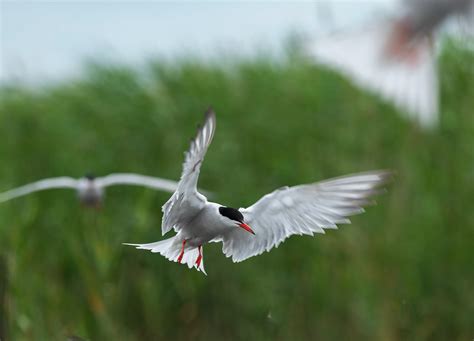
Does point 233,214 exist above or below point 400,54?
below

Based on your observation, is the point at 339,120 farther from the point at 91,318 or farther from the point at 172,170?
the point at 91,318

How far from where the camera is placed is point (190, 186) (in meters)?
1.30

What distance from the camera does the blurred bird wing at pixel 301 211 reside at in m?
1.30

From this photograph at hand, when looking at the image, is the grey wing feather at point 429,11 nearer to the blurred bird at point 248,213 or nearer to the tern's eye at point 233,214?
the blurred bird at point 248,213

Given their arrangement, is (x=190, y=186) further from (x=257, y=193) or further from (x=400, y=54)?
(x=257, y=193)

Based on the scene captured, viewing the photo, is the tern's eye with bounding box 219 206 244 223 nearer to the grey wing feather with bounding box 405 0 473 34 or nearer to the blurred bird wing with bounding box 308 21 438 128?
the grey wing feather with bounding box 405 0 473 34

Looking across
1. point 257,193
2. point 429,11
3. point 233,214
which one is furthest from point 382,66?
point 233,214

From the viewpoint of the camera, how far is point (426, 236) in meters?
5.60

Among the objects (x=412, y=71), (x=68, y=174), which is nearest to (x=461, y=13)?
(x=412, y=71)

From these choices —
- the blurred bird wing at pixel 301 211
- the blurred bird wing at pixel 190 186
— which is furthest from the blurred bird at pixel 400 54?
the blurred bird wing at pixel 190 186

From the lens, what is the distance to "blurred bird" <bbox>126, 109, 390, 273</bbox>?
129 cm

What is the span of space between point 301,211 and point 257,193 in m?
4.59

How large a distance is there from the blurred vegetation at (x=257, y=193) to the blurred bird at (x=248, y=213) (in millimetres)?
2168

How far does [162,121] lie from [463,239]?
7.77ft
